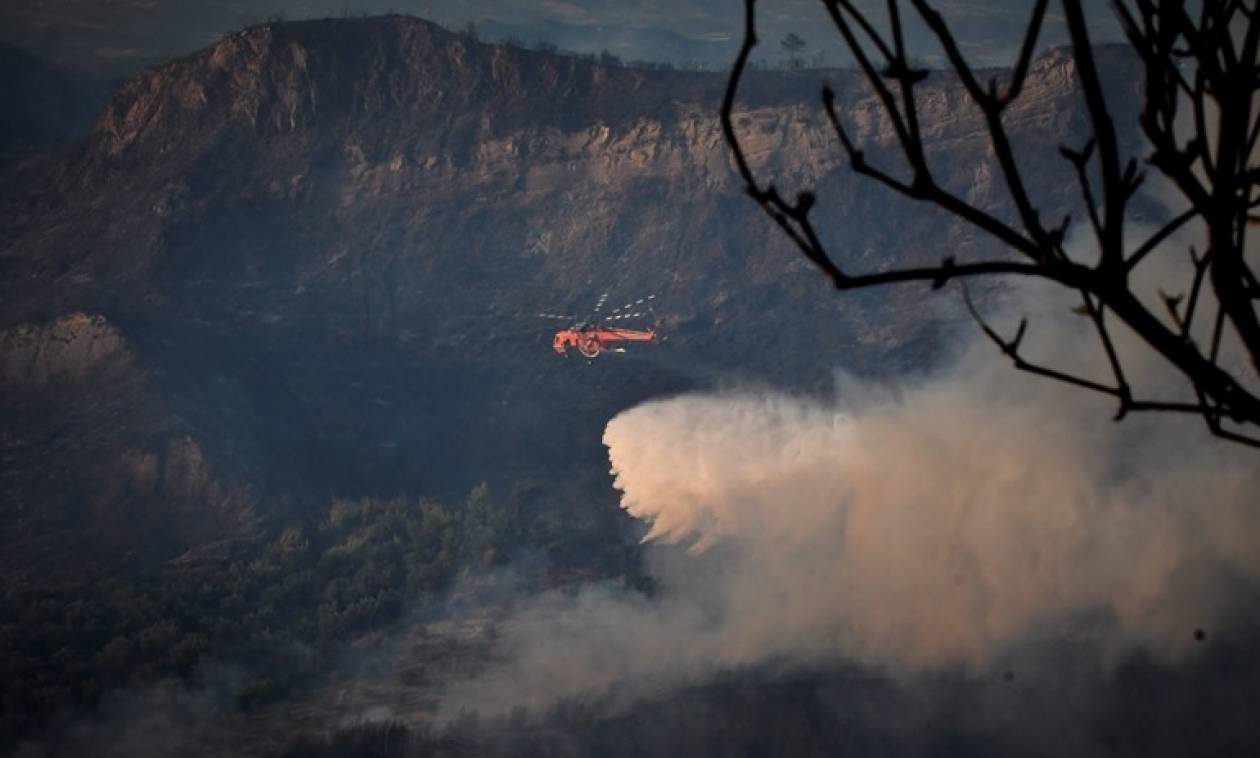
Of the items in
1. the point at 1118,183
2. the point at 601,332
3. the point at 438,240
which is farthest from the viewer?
the point at 438,240

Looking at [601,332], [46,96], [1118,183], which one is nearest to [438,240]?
[601,332]

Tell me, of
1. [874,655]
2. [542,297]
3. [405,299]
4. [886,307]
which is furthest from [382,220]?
[874,655]

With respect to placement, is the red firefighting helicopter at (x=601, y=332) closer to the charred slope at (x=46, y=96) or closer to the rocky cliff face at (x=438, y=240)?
the rocky cliff face at (x=438, y=240)

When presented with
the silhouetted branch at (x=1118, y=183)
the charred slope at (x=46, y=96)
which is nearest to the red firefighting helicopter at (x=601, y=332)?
the charred slope at (x=46, y=96)

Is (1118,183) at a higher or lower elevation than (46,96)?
higher

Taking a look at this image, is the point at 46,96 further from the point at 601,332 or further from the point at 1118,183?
the point at 1118,183

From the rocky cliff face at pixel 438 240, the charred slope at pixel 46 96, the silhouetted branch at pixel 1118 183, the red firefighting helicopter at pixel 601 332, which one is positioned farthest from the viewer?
the charred slope at pixel 46 96

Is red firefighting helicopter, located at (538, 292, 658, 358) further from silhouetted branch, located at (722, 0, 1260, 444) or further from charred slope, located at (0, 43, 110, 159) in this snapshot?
silhouetted branch, located at (722, 0, 1260, 444)
